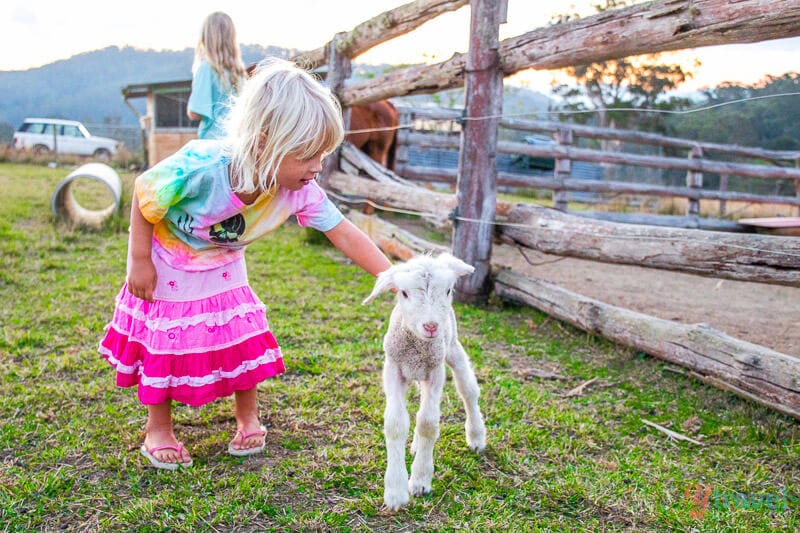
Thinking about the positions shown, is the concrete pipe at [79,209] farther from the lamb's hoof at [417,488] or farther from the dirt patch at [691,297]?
the lamb's hoof at [417,488]

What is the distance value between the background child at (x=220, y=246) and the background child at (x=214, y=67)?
2.43 metres

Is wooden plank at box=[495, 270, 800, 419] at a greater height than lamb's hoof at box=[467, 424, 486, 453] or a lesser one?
greater

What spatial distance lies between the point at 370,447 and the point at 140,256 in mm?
1364

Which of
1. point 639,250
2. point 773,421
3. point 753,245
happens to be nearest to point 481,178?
point 639,250

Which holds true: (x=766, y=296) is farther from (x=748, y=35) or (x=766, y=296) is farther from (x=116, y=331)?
(x=116, y=331)

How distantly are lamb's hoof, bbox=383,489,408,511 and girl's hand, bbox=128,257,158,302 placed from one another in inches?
51.9

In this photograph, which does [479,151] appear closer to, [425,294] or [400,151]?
[425,294]

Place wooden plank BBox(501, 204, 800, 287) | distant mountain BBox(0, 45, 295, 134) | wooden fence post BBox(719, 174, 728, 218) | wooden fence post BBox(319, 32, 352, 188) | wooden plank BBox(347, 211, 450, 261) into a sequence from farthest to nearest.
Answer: distant mountain BBox(0, 45, 295, 134) < wooden fence post BBox(719, 174, 728, 218) < wooden fence post BBox(319, 32, 352, 188) < wooden plank BBox(347, 211, 450, 261) < wooden plank BBox(501, 204, 800, 287)

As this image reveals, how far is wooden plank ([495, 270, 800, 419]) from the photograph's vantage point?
330 cm

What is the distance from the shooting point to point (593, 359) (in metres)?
4.47

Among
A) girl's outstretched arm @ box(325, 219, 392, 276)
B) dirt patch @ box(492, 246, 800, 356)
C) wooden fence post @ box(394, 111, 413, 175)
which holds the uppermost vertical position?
wooden fence post @ box(394, 111, 413, 175)

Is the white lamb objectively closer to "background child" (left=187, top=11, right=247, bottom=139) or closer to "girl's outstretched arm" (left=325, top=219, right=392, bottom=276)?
"girl's outstretched arm" (left=325, top=219, right=392, bottom=276)

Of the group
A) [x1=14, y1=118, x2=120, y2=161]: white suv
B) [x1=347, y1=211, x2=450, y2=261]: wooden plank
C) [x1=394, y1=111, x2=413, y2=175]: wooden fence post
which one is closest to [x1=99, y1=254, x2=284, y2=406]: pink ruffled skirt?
[x1=347, y1=211, x2=450, y2=261]: wooden plank

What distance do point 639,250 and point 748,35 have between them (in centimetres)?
147
